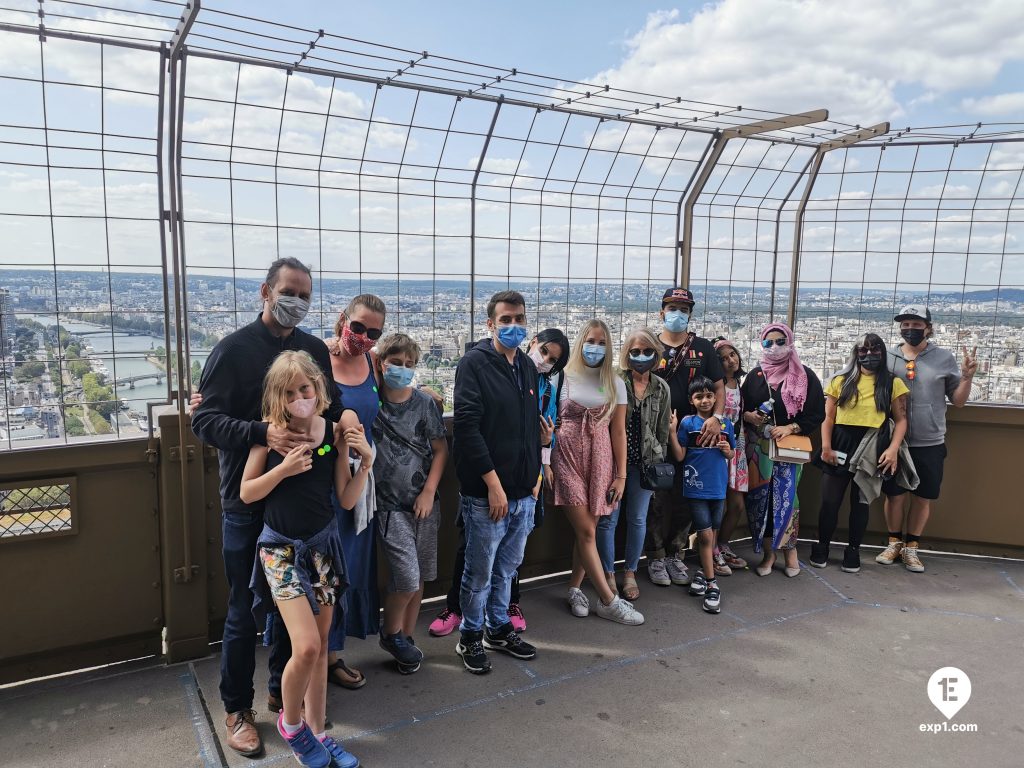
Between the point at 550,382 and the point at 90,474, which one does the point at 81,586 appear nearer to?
the point at 90,474

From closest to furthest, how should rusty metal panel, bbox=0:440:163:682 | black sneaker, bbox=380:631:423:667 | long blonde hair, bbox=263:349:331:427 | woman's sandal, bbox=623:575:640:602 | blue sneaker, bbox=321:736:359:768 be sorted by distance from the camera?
long blonde hair, bbox=263:349:331:427, blue sneaker, bbox=321:736:359:768, rusty metal panel, bbox=0:440:163:682, black sneaker, bbox=380:631:423:667, woman's sandal, bbox=623:575:640:602

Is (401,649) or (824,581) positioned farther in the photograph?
(824,581)

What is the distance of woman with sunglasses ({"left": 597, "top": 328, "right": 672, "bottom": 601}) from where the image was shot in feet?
14.7

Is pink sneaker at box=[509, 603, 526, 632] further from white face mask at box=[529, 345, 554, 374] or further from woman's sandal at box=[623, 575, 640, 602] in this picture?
white face mask at box=[529, 345, 554, 374]

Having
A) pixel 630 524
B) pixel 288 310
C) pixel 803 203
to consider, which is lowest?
pixel 630 524

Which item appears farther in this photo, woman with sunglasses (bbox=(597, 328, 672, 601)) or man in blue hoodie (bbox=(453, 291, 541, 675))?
→ woman with sunglasses (bbox=(597, 328, 672, 601))

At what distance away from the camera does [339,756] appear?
2.91m

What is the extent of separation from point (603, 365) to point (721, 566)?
2.04 metres

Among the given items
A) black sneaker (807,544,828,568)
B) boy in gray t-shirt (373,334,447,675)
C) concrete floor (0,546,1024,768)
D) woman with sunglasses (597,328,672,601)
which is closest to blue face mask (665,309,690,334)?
woman with sunglasses (597,328,672,601)

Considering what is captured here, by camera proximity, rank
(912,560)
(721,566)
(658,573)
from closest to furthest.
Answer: (658,573)
(721,566)
(912,560)

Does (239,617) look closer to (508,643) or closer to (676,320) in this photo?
(508,643)

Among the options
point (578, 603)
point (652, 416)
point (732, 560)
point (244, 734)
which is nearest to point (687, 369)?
point (652, 416)

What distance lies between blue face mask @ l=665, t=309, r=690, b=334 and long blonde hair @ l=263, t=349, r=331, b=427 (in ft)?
9.16

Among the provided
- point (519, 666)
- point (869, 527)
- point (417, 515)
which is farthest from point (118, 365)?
point (869, 527)
